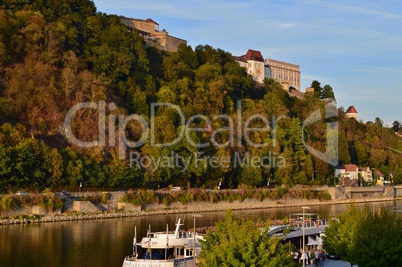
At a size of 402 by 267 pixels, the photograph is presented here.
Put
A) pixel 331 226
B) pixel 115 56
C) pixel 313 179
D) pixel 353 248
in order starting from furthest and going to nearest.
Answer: pixel 313 179 < pixel 115 56 < pixel 331 226 < pixel 353 248

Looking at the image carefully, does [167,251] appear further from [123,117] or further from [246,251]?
[123,117]

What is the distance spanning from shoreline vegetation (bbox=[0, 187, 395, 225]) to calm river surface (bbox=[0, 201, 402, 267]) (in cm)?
241

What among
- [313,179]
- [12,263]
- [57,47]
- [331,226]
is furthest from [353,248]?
[313,179]

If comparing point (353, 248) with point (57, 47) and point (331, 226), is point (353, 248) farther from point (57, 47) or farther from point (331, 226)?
point (57, 47)

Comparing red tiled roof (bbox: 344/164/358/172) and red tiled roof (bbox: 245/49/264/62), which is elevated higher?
red tiled roof (bbox: 245/49/264/62)

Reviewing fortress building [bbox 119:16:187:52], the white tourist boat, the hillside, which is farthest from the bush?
fortress building [bbox 119:16:187:52]

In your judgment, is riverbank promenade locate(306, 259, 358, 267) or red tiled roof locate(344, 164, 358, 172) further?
red tiled roof locate(344, 164, 358, 172)

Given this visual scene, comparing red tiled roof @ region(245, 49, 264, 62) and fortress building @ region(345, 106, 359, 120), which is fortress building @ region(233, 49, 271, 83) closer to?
red tiled roof @ region(245, 49, 264, 62)

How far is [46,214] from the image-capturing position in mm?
57125

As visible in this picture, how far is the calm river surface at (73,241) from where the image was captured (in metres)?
37.8

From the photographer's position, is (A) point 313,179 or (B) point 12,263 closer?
(B) point 12,263

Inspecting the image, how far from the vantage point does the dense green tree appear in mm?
23797

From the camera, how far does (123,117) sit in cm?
7750

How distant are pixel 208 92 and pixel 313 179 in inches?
739
